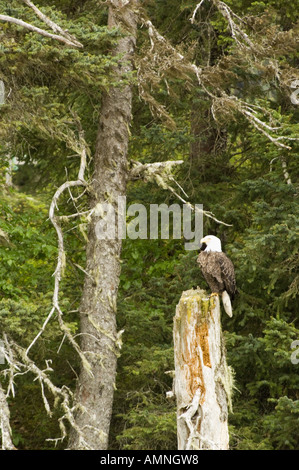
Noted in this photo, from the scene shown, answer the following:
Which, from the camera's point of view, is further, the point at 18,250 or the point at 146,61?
the point at 18,250

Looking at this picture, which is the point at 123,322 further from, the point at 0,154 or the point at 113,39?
the point at 113,39

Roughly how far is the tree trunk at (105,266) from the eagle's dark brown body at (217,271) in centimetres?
171

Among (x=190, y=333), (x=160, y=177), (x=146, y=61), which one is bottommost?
(x=190, y=333)

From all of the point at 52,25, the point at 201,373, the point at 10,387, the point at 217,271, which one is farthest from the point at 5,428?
the point at 52,25

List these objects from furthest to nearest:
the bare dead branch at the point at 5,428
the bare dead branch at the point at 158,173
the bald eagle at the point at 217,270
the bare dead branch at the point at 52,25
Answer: the bare dead branch at the point at 158,173 < the bald eagle at the point at 217,270 < the bare dead branch at the point at 52,25 < the bare dead branch at the point at 5,428

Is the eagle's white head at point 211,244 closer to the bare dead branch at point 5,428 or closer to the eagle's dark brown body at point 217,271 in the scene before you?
the eagle's dark brown body at point 217,271

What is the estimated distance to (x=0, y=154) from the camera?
35.7 feet

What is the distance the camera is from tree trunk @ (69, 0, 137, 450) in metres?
9.73

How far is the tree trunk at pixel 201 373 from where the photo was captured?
687 centimetres

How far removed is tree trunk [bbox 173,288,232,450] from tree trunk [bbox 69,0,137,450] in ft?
8.57

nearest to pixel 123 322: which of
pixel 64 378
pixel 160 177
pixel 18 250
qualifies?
pixel 64 378

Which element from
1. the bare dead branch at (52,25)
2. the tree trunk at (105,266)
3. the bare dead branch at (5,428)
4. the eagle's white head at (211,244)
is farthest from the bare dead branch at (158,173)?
the bare dead branch at (5,428)

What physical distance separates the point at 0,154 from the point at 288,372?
17.9 feet

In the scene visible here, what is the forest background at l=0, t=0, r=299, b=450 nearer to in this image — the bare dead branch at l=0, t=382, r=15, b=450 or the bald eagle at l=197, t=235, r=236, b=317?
the bald eagle at l=197, t=235, r=236, b=317
